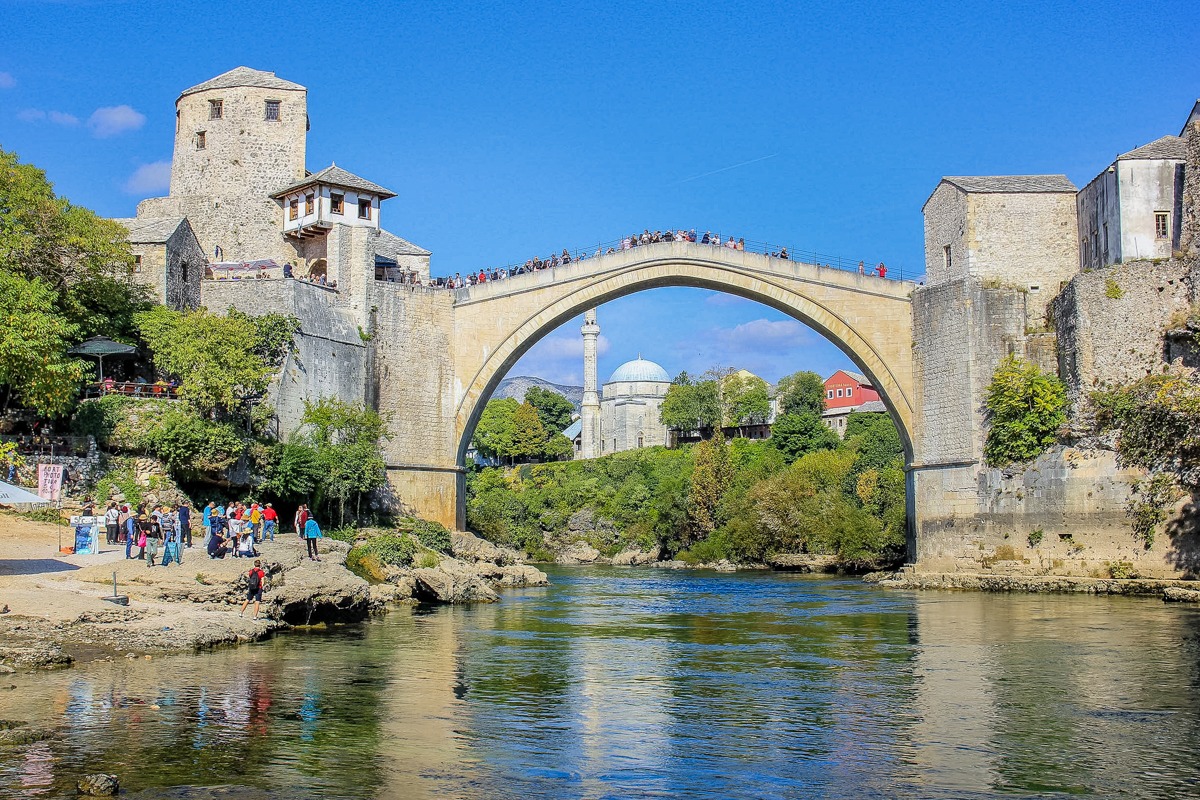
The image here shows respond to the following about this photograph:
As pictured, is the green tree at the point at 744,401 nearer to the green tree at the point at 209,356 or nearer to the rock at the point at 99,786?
the green tree at the point at 209,356

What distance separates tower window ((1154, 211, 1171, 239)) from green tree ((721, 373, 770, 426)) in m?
42.2

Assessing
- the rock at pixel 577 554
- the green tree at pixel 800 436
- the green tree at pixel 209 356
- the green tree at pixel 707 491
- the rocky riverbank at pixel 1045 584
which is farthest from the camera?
the green tree at pixel 800 436

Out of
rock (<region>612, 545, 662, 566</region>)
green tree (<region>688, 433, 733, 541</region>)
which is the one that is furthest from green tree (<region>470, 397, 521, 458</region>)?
green tree (<region>688, 433, 733, 541</region>)

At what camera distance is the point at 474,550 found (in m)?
30.4

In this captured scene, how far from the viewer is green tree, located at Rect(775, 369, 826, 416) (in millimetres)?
67500

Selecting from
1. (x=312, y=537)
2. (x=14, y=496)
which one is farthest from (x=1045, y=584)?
(x=14, y=496)

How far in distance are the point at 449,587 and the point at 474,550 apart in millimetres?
7795

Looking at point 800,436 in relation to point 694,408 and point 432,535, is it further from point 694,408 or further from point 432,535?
point 432,535

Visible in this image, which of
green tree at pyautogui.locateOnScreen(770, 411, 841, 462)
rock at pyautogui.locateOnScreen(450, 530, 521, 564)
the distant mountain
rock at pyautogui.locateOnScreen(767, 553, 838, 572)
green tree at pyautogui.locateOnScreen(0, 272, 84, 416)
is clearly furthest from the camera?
the distant mountain

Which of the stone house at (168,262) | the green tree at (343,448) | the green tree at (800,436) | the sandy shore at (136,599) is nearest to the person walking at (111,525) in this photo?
the sandy shore at (136,599)

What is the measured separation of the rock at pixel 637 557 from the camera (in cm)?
4809

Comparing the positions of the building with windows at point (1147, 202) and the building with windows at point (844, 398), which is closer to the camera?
the building with windows at point (1147, 202)

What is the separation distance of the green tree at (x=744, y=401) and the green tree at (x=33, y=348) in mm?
51163

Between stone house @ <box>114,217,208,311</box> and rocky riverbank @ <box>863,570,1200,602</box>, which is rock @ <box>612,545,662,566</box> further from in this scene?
stone house @ <box>114,217,208,311</box>
